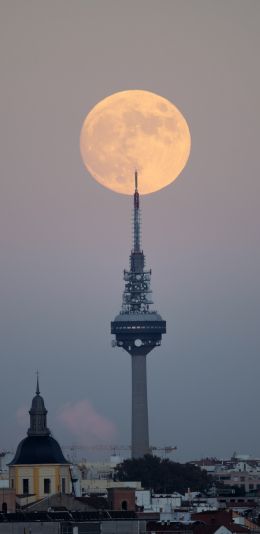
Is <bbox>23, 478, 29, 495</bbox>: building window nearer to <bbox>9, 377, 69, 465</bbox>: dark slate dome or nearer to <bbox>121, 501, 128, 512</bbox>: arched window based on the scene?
<bbox>9, 377, 69, 465</bbox>: dark slate dome

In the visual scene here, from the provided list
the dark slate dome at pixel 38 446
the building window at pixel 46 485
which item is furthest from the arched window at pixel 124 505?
the dark slate dome at pixel 38 446

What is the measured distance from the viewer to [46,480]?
538 ft

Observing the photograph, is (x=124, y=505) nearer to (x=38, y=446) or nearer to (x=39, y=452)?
(x=39, y=452)

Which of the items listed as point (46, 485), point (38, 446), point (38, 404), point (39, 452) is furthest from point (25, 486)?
point (38, 404)

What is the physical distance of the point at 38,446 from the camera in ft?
549

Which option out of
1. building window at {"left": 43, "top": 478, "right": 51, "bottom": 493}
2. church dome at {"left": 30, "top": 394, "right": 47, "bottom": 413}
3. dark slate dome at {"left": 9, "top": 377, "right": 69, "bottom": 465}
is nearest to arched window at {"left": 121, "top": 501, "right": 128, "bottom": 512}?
building window at {"left": 43, "top": 478, "right": 51, "bottom": 493}

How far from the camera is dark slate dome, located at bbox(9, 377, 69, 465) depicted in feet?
543

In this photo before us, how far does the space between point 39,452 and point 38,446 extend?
1.30 m

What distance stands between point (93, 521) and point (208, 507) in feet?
194

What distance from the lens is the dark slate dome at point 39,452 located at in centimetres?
16525

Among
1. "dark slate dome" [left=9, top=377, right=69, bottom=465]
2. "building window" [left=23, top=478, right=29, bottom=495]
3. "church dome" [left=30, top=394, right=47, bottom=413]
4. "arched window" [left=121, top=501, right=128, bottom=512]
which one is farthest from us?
"church dome" [left=30, top=394, right=47, bottom=413]

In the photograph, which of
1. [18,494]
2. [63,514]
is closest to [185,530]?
[63,514]

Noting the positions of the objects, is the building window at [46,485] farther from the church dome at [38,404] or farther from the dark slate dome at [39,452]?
the church dome at [38,404]

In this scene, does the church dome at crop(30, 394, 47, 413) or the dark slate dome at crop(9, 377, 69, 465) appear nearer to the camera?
the dark slate dome at crop(9, 377, 69, 465)
